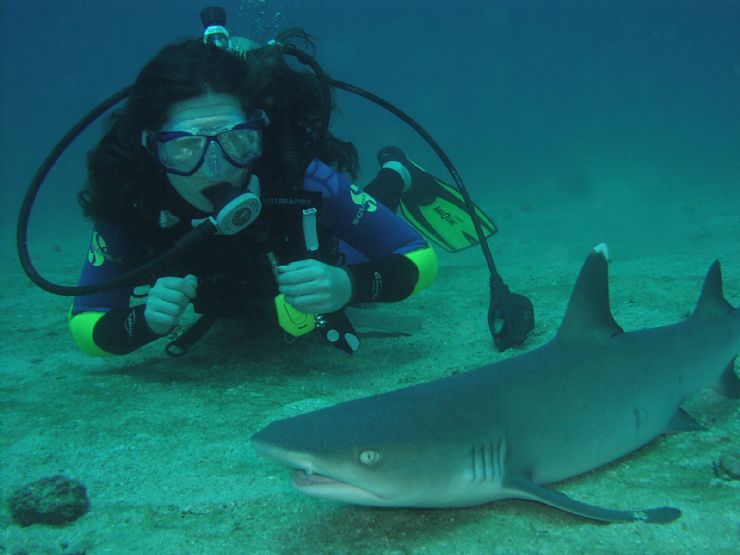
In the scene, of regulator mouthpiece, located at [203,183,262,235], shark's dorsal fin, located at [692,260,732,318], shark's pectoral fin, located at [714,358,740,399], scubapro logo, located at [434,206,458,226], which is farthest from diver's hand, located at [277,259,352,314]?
scubapro logo, located at [434,206,458,226]

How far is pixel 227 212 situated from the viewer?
3051 millimetres

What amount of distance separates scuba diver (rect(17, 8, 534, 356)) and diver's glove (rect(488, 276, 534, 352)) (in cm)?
1

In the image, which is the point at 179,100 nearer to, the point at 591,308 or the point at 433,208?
the point at 591,308

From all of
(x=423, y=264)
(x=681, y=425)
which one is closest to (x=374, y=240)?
(x=423, y=264)

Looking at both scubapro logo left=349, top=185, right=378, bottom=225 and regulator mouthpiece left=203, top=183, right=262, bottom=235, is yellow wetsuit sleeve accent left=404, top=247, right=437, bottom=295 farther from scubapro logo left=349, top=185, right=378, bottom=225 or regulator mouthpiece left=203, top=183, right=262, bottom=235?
regulator mouthpiece left=203, top=183, right=262, bottom=235

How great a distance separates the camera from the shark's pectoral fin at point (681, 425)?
2600 millimetres

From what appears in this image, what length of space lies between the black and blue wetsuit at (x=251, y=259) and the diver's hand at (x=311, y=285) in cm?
23

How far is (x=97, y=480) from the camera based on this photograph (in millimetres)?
2404

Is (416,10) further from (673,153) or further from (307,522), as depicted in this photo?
(307,522)

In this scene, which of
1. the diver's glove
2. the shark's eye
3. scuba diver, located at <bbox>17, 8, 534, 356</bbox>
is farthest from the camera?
the diver's glove

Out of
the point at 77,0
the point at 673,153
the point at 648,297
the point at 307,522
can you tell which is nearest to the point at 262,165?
the point at 307,522

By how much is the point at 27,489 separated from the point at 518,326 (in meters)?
3.33

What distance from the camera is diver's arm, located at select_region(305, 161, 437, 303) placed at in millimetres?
3760

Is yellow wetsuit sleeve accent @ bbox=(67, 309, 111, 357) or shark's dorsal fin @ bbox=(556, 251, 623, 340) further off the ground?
shark's dorsal fin @ bbox=(556, 251, 623, 340)
